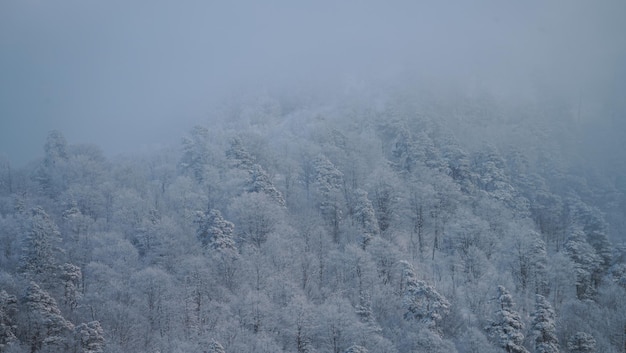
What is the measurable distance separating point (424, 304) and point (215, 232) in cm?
3010

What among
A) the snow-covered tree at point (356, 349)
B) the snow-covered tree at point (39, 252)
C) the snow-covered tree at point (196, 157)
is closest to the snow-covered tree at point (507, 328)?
the snow-covered tree at point (356, 349)

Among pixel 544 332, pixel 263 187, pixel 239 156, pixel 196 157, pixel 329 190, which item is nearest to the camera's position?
pixel 544 332

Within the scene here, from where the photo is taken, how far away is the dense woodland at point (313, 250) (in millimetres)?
52906

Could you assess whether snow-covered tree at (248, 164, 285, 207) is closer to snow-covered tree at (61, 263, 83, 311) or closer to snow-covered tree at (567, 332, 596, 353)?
snow-covered tree at (61, 263, 83, 311)

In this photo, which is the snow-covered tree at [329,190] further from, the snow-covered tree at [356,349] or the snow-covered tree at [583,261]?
the snow-covered tree at [583,261]

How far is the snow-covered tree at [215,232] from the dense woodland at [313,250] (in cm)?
22

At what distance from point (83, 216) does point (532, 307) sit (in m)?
67.2

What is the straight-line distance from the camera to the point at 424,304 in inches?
2163

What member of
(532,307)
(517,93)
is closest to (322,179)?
(532,307)

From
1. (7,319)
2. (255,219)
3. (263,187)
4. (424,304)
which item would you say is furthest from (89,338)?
(263,187)

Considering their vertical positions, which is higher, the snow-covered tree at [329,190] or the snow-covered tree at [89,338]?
the snow-covered tree at [329,190]

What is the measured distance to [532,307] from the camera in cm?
5891

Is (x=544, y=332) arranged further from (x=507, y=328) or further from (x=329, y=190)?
(x=329, y=190)

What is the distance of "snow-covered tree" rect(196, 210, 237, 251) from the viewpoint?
6650cm
